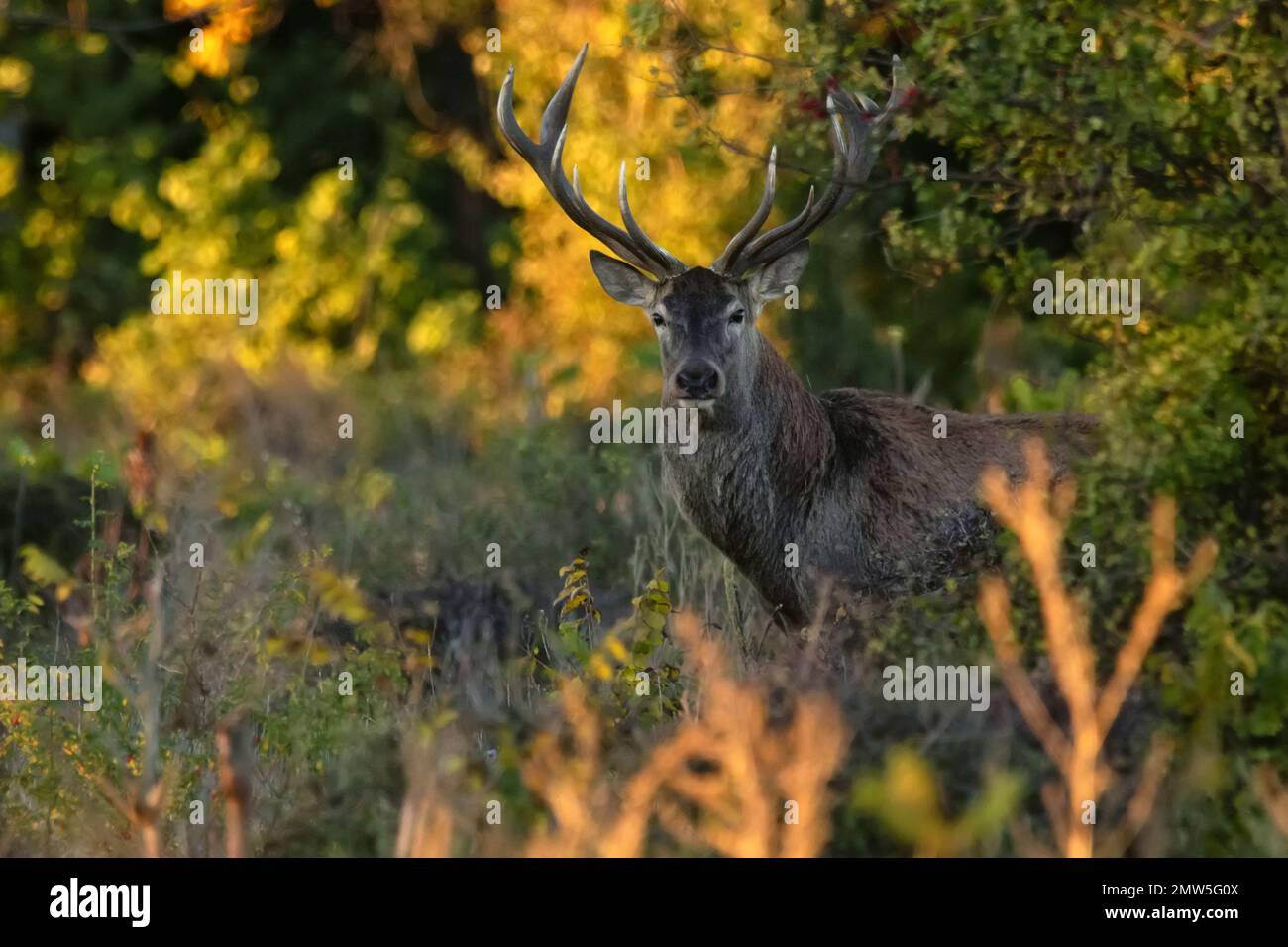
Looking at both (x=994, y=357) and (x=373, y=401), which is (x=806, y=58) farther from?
(x=373, y=401)

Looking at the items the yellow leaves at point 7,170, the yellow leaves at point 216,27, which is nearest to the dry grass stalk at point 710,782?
the yellow leaves at point 216,27

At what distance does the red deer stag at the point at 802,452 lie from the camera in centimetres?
848

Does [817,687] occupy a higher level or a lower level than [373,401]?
lower

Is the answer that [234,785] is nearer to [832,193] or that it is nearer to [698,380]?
[698,380]

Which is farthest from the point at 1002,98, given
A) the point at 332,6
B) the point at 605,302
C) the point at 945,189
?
the point at 332,6

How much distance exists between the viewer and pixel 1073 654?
207 inches

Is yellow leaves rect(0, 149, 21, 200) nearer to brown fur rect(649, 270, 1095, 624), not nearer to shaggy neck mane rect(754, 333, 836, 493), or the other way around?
brown fur rect(649, 270, 1095, 624)

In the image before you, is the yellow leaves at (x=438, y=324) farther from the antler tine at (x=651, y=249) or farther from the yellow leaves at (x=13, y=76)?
the antler tine at (x=651, y=249)

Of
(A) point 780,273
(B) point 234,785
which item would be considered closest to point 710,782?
(B) point 234,785

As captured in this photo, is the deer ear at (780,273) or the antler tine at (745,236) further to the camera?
the deer ear at (780,273)

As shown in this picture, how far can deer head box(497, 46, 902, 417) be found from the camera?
8.50m

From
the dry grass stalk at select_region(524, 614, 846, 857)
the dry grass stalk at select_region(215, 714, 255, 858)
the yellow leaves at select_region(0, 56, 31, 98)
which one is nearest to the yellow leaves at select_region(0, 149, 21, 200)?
the yellow leaves at select_region(0, 56, 31, 98)

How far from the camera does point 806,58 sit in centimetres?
878

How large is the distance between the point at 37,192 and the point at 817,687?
19.0 meters
